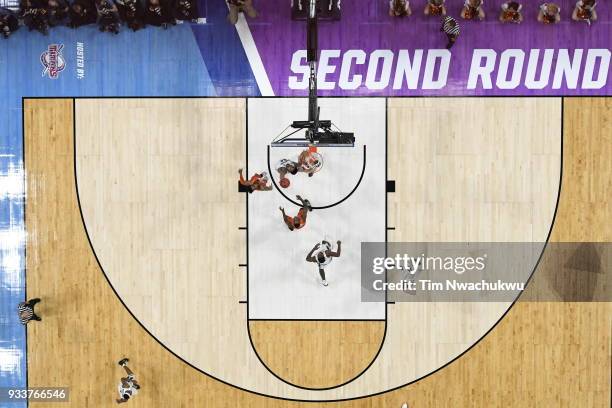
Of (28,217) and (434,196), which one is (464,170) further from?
(28,217)

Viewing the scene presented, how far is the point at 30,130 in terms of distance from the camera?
9500 millimetres

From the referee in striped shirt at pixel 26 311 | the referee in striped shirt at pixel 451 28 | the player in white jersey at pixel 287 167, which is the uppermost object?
the referee in striped shirt at pixel 451 28

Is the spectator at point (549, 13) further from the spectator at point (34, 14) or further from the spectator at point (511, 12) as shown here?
the spectator at point (34, 14)

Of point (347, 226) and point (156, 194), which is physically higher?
point (156, 194)

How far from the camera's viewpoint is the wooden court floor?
940 centimetres

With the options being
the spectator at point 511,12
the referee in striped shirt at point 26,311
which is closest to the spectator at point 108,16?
the referee in striped shirt at point 26,311

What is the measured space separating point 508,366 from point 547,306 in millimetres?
1337

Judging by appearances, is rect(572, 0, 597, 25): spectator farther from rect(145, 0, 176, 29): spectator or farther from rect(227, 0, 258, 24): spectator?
rect(145, 0, 176, 29): spectator

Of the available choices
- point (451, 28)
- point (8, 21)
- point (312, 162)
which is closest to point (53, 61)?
point (8, 21)

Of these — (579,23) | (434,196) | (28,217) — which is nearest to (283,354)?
(434,196)

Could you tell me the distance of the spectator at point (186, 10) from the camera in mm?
→ 9203

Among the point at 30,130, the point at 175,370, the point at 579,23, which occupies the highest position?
the point at 579,23

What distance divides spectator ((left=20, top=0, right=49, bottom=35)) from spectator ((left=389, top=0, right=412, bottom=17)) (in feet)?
20.7

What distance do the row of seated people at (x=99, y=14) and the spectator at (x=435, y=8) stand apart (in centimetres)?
424
